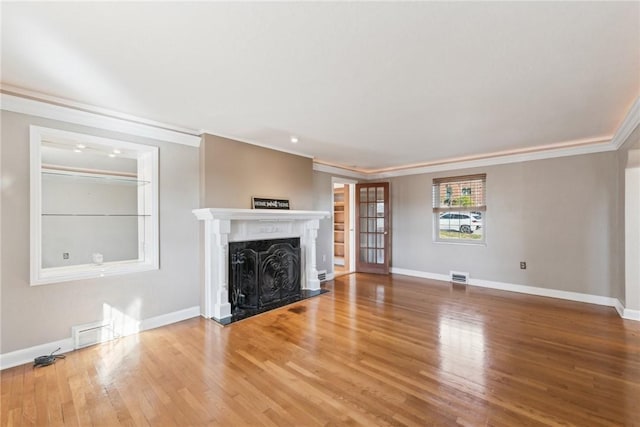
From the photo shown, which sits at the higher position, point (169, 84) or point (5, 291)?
point (169, 84)

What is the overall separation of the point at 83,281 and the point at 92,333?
1.81ft

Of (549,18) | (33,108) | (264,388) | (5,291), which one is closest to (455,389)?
(264,388)

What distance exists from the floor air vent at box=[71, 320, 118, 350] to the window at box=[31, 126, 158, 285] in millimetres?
514

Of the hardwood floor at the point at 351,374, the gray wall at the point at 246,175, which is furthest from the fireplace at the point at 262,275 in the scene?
the gray wall at the point at 246,175

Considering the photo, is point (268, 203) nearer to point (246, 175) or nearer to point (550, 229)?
point (246, 175)

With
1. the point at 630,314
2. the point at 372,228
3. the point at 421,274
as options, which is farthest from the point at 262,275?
the point at 630,314

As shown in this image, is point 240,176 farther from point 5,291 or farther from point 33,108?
point 5,291

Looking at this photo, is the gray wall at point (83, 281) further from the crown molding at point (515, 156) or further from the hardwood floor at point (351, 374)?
the crown molding at point (515, 156)

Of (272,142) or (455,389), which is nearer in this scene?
(455,389)

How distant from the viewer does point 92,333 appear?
9.41 feet

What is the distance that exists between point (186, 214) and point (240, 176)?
0.89 meters

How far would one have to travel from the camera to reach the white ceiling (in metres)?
1.55

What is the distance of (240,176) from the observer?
3961mm

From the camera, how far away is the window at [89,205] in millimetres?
2695
